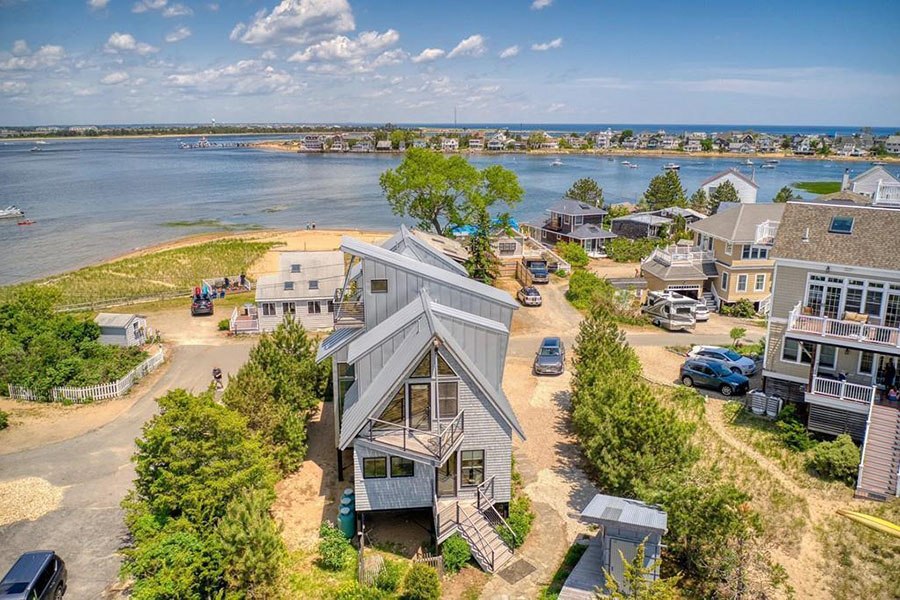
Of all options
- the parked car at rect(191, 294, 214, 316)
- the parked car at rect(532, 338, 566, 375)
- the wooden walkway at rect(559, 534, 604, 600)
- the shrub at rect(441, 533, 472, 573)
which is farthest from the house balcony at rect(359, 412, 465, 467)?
the parked car at rect(191, 294, 214, 316)

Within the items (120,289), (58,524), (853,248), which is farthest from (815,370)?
(120,289)

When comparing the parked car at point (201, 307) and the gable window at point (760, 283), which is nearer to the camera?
the parked car at point (201, 307)

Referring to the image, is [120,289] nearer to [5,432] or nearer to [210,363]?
[210,363]

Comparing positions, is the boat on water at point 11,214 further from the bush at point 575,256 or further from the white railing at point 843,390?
the white railing at point 843,390

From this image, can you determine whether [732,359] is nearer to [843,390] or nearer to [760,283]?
[843,390]

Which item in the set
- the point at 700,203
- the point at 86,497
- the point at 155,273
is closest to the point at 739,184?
the point at 700,203

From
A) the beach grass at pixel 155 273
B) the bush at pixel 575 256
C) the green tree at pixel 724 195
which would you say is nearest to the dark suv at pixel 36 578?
the beach grass at pixel 155 273

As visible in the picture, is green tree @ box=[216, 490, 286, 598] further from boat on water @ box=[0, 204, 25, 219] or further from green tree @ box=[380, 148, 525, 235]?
boat on water @ box=[0, 204, 25, 219]
